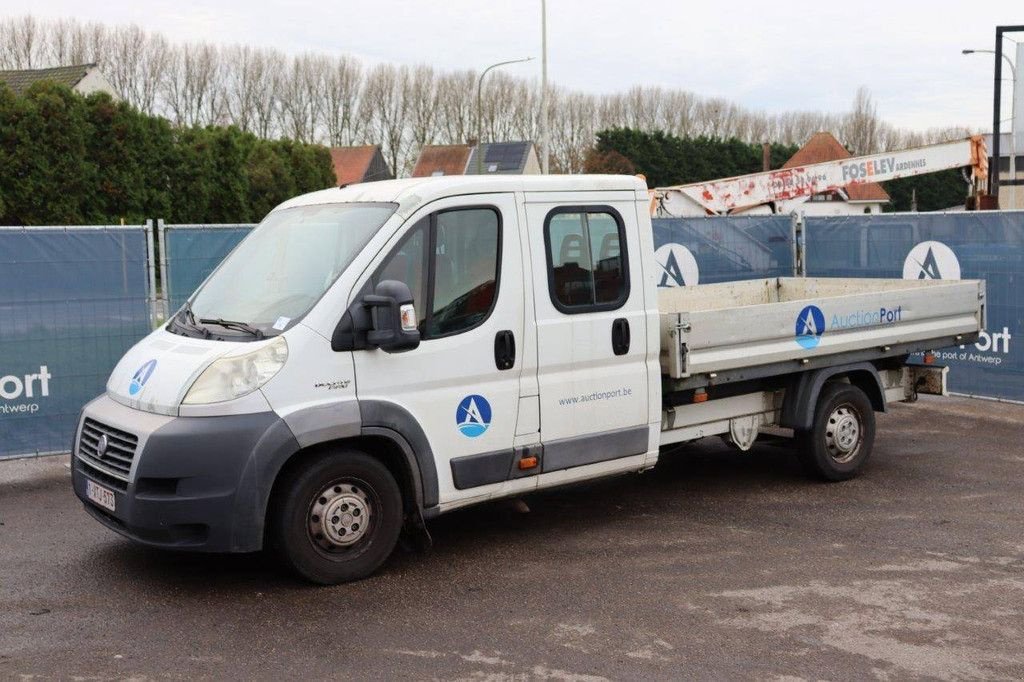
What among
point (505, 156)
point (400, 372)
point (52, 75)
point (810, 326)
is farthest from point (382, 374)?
point (505, 156)

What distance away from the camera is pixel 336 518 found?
5906mm

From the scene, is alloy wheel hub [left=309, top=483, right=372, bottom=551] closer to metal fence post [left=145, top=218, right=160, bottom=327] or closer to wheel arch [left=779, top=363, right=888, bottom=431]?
wheel arch [left=779, top=363, right=888, bottom=431]

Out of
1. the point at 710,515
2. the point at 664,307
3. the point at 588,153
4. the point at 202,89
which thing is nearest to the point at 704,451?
the point at 664,307

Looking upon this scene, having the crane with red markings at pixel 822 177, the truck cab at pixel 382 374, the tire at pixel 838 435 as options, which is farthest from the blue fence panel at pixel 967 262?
the truck cab at pixel 382 374

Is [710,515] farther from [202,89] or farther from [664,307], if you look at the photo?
[202,89]

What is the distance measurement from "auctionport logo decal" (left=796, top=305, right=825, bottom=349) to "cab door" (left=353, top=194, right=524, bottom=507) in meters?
2.52

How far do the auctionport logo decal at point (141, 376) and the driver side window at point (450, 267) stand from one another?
4.39 ft

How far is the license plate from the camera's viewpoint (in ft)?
19.1

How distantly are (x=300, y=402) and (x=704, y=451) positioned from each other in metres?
5.02

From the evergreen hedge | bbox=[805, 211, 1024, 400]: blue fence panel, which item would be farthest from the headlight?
the evergreen hedge

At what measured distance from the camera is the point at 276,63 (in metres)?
74.6

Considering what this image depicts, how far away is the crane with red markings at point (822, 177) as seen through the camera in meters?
16.4

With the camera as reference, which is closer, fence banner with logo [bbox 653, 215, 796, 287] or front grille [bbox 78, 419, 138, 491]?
front grille [bbox 78, 419, 138, 491]

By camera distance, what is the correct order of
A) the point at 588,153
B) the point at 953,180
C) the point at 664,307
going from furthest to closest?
the point at 953,180, the point at 588,153, the point at 664,307
